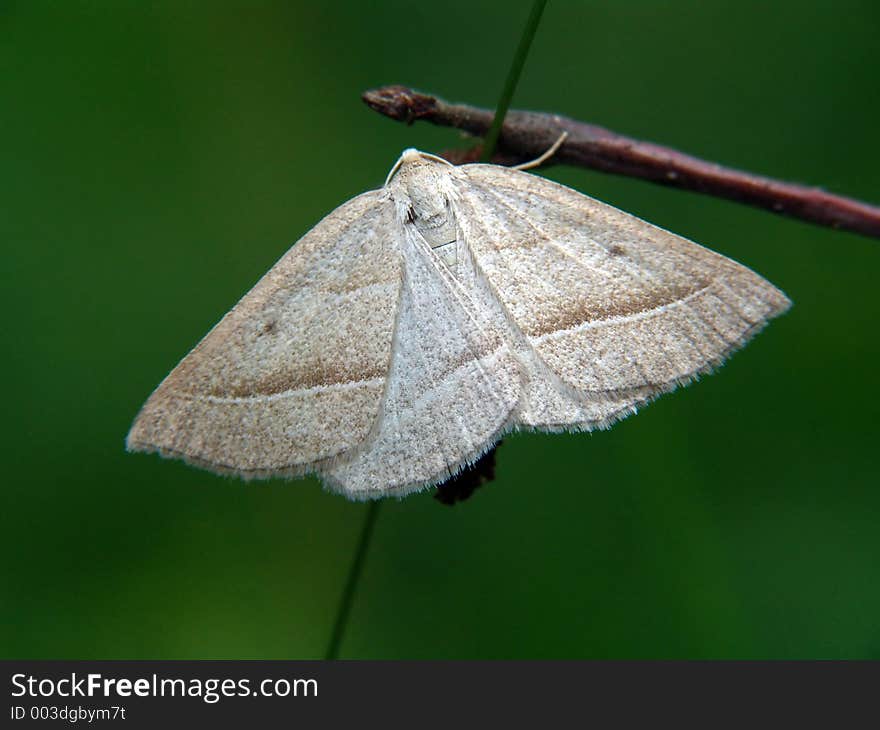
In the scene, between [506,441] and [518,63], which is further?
[506,441]

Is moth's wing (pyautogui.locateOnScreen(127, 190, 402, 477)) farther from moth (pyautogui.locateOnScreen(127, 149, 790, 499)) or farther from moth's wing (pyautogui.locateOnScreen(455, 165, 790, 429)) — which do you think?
moth's wing (pyautogui.locateOnScreen(455, 165, 790, 429))

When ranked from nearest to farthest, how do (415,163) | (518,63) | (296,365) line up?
(518,63) < (296,365) < (415,163)

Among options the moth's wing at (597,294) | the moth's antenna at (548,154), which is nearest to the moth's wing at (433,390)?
the moth's wing at (597,294)

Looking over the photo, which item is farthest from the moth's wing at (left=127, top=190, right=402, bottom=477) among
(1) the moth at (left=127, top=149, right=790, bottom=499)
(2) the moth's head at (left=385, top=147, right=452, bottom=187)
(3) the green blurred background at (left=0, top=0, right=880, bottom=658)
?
(3) the green blurred background at (left=0, top=0, right=880, bottom=658)

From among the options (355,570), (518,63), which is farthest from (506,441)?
(518,63)

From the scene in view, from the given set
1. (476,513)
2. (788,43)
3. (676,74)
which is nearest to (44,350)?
(476,513)

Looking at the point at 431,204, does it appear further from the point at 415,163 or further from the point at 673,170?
the point at 673,170

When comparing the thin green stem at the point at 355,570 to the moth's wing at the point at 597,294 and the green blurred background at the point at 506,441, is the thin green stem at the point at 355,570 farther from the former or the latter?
the green blurred background at the point at 506,441
